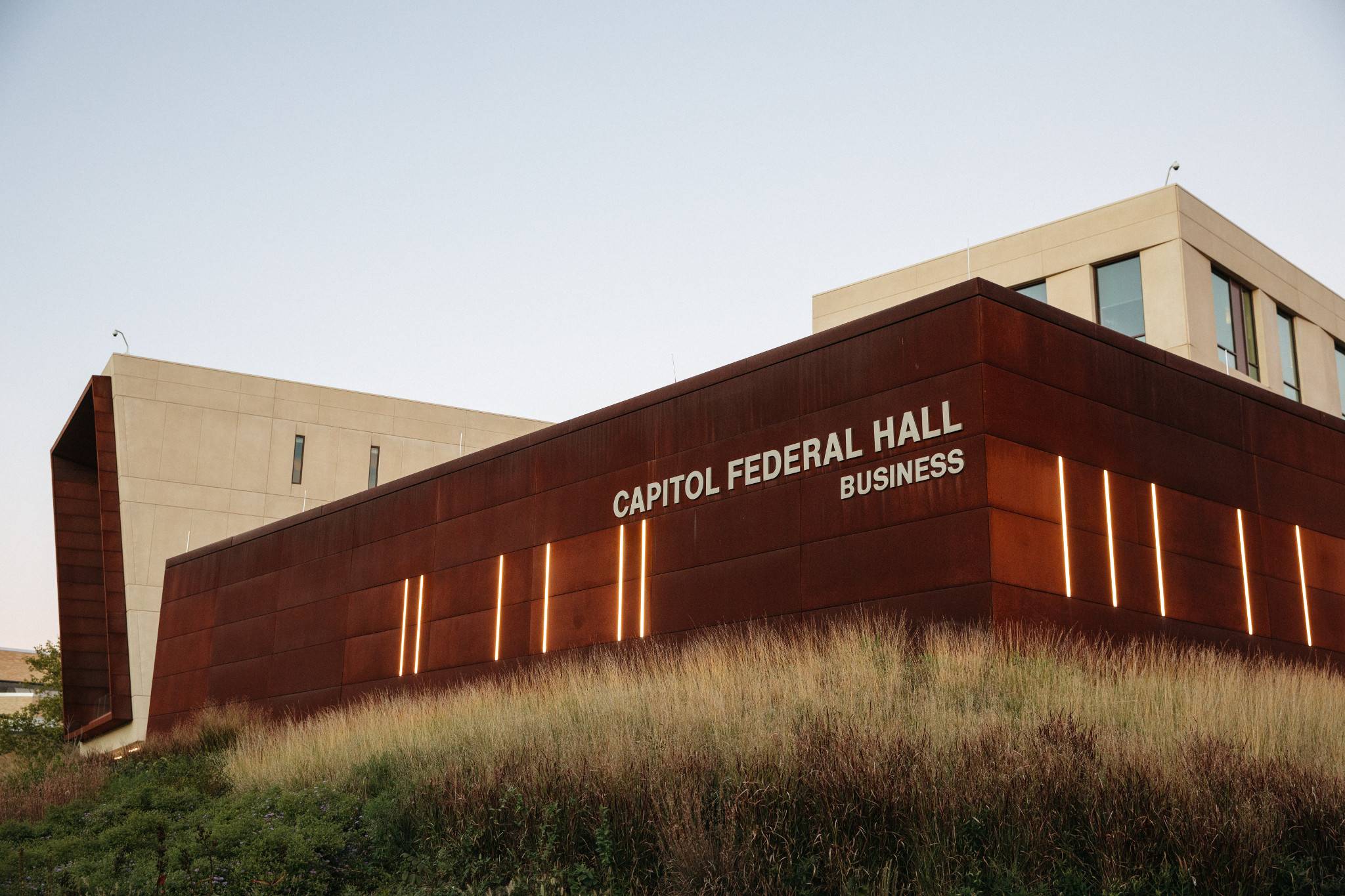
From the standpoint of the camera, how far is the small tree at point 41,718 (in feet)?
136

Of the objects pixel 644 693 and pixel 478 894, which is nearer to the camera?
pixel 478 894

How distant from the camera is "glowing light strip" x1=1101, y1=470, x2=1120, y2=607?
1642 centimetres

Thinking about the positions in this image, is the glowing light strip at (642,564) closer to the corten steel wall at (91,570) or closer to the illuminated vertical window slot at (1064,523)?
the illuminated vertical window slot at (1064,523)

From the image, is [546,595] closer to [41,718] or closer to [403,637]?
[403,637]

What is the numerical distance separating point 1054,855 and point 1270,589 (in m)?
11.1

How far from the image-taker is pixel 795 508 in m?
17.5

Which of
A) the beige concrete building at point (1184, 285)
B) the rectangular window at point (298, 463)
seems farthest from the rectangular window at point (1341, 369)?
the rectangular window at point (298, 463)

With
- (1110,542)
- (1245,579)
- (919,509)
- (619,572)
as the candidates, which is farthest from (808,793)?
(1245,579)

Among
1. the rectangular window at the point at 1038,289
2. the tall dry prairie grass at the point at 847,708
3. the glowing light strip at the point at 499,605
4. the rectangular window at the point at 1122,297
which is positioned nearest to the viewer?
the tall dry prairie grass at the point at 847,708

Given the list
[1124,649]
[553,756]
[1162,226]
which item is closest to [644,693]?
[553,756]

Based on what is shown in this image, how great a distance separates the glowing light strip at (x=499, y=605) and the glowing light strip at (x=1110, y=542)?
10.2 m

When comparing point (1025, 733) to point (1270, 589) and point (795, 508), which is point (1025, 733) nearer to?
point (795, 508)

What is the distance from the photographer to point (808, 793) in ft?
33.6

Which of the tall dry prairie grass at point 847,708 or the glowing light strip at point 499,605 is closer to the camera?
the tall dry prairie grass at point 847,708
